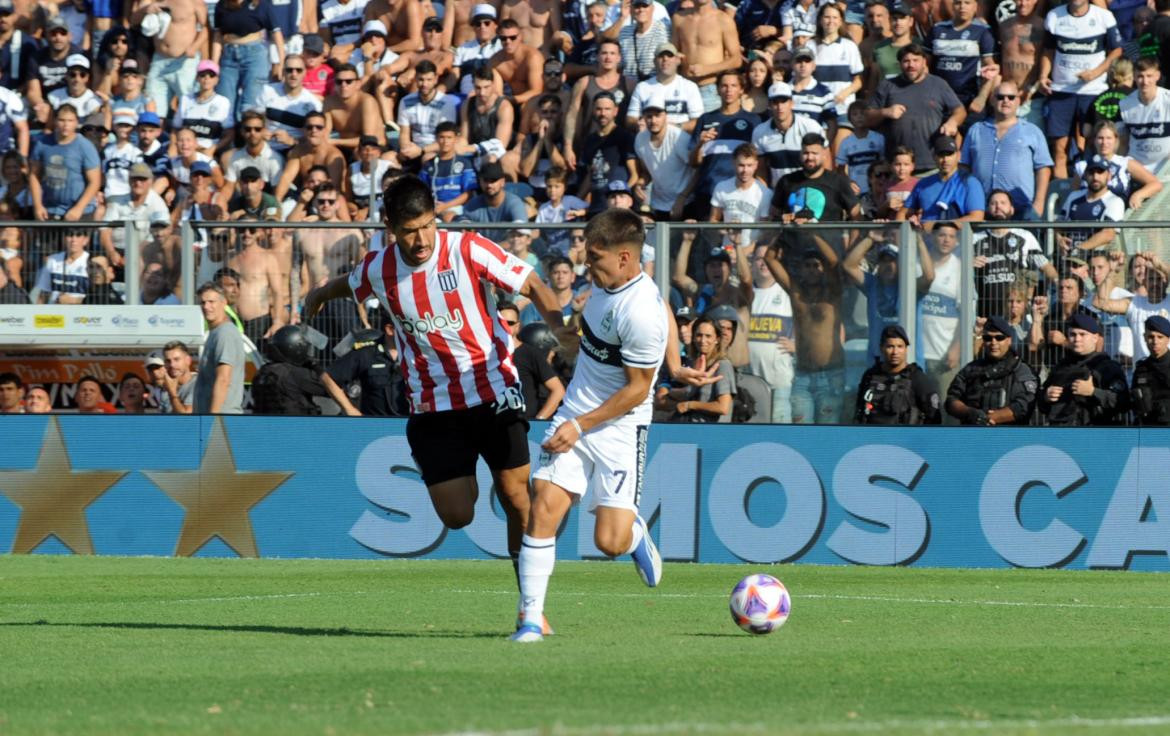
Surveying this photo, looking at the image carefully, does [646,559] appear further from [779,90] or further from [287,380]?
[779,90]

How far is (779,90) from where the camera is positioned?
64.8 feet

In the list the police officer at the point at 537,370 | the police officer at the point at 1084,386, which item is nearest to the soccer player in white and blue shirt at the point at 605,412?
the police officer at the point at 537,370

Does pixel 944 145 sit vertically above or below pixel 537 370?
above

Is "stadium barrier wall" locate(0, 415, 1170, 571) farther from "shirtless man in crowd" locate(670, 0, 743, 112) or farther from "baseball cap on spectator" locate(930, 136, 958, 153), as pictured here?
"shirtless man in crowd" locate(670, 0, 743, 112)

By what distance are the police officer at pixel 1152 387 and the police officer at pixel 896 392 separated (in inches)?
70.1

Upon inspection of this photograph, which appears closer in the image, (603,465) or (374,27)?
(603,465)

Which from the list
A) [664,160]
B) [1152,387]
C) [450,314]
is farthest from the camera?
[664,160]

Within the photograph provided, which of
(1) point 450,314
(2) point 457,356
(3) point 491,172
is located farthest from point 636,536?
(3) point 491,172

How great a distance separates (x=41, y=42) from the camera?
964 inches

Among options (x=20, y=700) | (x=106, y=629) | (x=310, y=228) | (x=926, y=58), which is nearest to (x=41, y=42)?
(x=310, y=228)

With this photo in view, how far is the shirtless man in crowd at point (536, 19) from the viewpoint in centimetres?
2289

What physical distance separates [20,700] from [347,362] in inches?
412

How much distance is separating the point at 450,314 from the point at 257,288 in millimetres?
8314

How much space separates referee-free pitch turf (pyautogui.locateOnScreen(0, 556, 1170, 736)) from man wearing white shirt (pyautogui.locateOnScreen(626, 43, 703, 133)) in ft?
25.2
